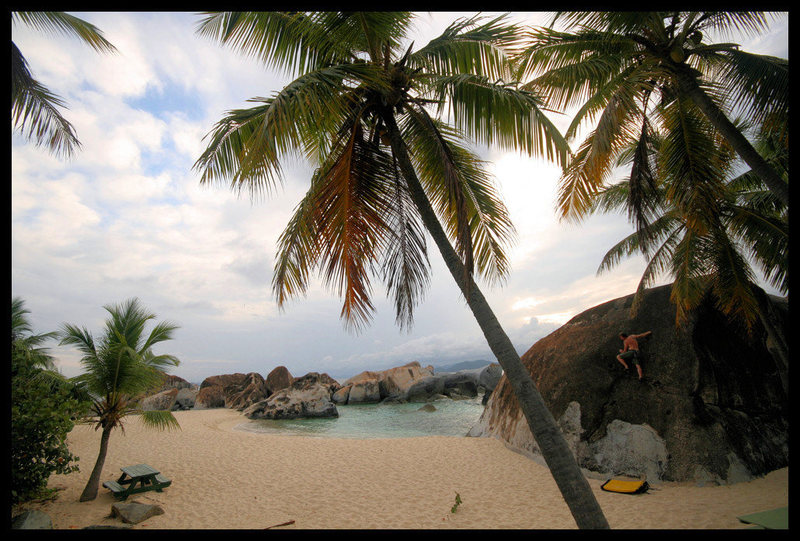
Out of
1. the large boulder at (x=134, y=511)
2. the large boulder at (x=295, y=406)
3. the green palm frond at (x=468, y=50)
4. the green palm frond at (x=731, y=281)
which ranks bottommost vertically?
the large boulder at (x=295, y=406)

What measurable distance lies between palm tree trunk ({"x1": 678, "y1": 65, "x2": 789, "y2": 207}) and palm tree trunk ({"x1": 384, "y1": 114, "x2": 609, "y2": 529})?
16.0 feet

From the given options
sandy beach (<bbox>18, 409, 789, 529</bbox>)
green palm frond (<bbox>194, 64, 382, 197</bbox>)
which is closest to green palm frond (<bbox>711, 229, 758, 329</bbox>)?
sandy beach (<bbox>18, 409, 789, 529</bbox>)

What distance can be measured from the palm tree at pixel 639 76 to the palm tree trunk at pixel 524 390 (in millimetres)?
2947

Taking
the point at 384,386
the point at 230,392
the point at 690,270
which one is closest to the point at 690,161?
the point at 690,270

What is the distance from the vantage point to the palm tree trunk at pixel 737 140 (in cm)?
569

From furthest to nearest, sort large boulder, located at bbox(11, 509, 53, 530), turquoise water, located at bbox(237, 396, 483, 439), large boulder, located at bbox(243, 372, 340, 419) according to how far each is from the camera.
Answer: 1. large boulder, located at bbox(243, 372, 340, 419)
2. turquoise water, located at bbox(237, 396, 483, 439)
3. large boulder, located at bbox(11, 509, 53, 530)

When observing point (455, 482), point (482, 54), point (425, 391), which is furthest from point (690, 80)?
point (425, 391)

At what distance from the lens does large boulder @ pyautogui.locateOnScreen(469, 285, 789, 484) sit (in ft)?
26.8

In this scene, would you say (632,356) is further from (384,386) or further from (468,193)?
(384,386)

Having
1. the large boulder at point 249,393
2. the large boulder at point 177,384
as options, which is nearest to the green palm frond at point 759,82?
the large boulder at point 249,393

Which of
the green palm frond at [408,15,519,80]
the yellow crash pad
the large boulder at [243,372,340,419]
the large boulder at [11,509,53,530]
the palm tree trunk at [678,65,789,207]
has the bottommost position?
the large boulder at [243,372,340,419]

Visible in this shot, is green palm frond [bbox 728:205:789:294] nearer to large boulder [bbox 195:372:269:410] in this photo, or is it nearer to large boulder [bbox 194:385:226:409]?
large boulder [bbox 195:372:269:410]

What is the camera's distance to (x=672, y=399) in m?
9.00

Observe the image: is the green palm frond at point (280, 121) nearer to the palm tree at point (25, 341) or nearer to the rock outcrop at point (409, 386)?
the palm tree at point (25, 341)
